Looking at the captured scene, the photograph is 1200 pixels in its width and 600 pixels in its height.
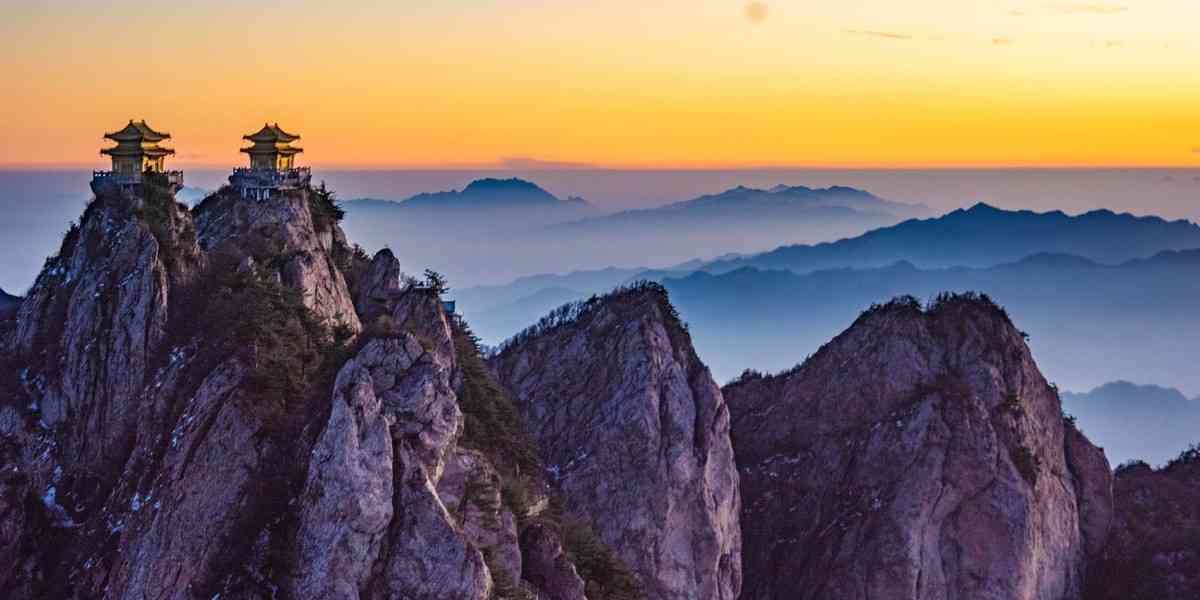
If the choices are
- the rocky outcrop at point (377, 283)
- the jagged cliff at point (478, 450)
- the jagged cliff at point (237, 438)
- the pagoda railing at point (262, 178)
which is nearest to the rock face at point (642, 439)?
the jagged cliff at point (478, 450)

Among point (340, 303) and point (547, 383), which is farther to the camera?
point (547, 383)

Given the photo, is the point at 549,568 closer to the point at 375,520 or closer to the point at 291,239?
the point at 375,520

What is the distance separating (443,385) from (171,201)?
962 inches

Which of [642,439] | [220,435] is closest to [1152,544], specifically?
[642,439]

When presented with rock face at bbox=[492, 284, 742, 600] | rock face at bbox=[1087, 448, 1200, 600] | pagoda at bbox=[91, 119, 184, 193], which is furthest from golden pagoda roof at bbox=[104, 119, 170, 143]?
rock face at bbox=[1087, 448, 1200, 600]

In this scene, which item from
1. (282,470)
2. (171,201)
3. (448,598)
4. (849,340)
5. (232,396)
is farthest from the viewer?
(849,340)

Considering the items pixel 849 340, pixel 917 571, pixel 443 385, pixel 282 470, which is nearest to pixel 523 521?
pixel 443 385

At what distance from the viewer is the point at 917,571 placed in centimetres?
7188

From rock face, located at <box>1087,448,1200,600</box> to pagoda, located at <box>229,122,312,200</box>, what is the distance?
165ft

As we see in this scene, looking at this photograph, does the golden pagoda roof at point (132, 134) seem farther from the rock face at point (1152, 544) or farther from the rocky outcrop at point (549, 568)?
the rock face at point (1152, 544)

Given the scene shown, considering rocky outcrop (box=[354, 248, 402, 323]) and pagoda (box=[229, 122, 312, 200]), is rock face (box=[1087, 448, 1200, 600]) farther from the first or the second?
pagoda (box=[229, 122, 312, 200])

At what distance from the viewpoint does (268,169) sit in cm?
7725

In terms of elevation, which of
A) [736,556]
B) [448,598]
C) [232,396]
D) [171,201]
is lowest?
[736,556]

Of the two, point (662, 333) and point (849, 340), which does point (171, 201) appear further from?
point (849, 340)
